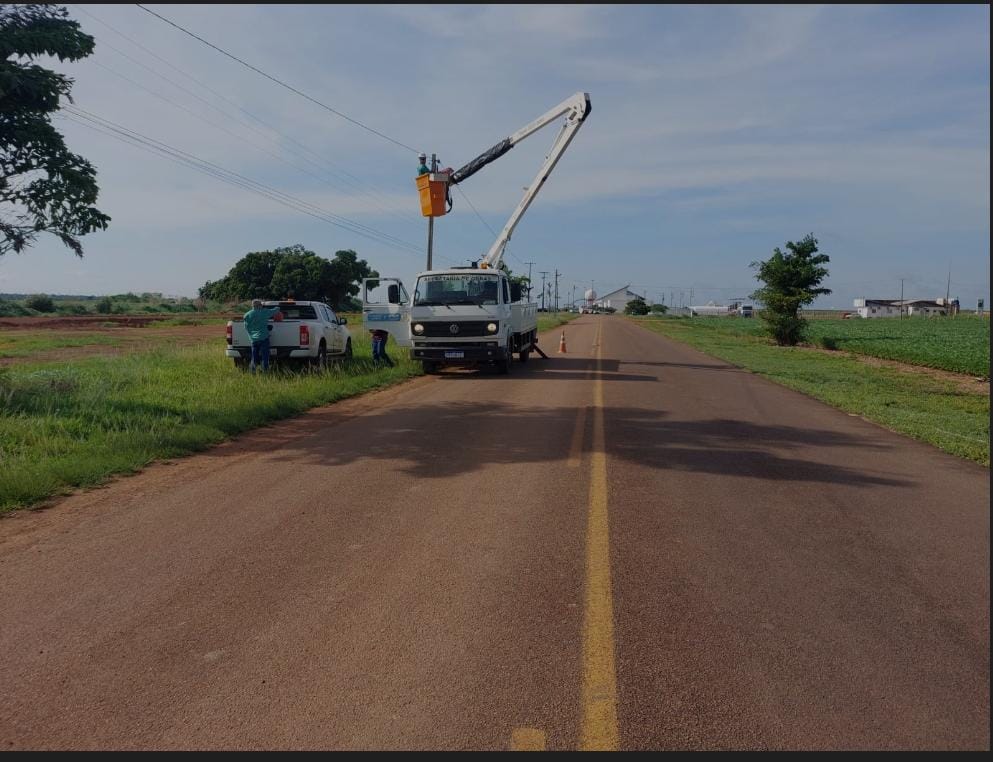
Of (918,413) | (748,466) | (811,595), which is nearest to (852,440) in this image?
(748,466)

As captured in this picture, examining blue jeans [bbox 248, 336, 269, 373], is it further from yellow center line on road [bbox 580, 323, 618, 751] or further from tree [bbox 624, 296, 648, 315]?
tree [bbox 624, 296, 648, 315]

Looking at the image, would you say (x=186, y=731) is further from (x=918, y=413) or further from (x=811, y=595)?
(x=918, y=413)

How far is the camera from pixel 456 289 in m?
18.5

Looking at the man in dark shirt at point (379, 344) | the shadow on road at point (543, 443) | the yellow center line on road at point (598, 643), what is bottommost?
the yellow center line on road at point (598, 643)

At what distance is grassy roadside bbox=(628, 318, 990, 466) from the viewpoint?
35.8 feet

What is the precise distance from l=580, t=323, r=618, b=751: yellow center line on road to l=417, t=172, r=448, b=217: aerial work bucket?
1812 centimetres

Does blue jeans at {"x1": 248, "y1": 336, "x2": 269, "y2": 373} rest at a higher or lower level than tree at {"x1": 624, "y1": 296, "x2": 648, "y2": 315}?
lower

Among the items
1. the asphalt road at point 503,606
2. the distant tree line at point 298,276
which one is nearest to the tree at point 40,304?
the distant tree line at point 298,276

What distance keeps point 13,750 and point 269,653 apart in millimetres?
1151

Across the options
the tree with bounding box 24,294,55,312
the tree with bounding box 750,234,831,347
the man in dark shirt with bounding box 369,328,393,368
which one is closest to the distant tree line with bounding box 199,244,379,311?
the tree with bounding box 24,294,55,312

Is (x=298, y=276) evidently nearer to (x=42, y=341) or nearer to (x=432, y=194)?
(x=42, y=341)

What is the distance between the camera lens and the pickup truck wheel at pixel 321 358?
17.2 metres

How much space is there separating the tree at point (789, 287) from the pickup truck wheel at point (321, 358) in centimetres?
2868

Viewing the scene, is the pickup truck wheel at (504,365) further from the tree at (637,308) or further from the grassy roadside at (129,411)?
the tree at (637,308)
